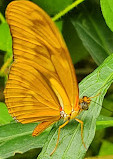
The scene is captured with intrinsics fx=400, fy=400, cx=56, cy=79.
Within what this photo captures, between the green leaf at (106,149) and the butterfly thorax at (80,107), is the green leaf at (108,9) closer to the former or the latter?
the butterfly thorax at (80,107)

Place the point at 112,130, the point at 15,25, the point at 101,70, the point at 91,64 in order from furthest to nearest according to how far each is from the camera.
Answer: the point at 91,64
the point at 112,130
the point at 101,70
the point at 15,25

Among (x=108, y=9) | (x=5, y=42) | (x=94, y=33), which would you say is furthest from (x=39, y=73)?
(x=94, y=33)

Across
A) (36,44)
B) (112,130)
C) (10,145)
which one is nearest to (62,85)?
(36,44)

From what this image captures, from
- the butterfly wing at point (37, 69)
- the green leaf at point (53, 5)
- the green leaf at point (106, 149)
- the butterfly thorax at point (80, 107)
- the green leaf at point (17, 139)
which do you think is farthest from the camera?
the green leaf at point (53, 5)

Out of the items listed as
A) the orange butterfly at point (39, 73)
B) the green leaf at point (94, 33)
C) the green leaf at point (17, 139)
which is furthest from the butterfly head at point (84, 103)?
the green leaf at point (94, 33)

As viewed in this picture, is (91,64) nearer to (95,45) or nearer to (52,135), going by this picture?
(95,45)

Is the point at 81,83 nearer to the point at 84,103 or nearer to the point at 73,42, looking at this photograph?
the point at 84,103
